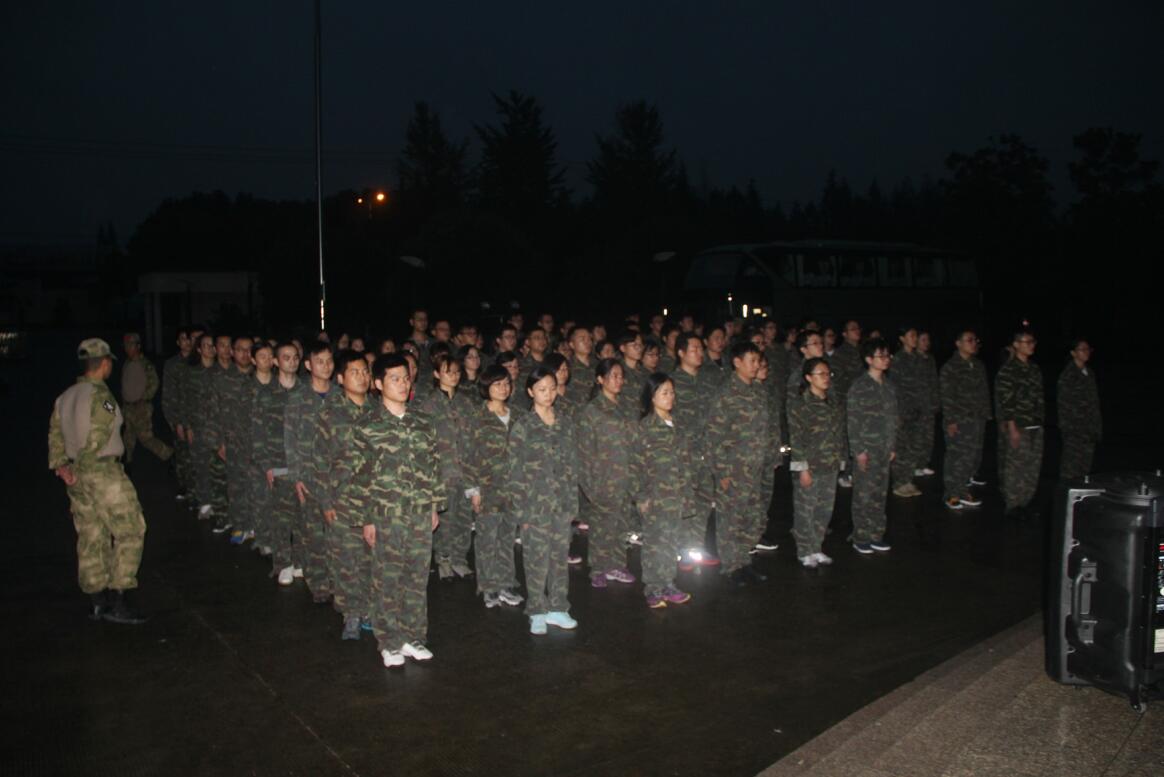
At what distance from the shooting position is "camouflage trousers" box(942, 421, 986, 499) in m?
10.2

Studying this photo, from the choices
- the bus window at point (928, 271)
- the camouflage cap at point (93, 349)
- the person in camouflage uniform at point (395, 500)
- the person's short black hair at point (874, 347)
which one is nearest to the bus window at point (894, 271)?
the bus window at point (928, 271)

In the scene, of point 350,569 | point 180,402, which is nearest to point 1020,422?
point 350,569

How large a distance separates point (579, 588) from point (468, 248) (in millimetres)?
30700

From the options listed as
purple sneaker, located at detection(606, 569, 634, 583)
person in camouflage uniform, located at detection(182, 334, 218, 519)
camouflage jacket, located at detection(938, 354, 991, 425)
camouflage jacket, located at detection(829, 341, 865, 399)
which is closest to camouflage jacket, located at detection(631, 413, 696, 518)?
purple sneaker, located at detection(606, 569, 634, 583)

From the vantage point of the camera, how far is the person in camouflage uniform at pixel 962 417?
1018cm

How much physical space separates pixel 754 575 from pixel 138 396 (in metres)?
7.90

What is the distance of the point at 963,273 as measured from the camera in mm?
31156

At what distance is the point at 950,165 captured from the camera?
137 ft

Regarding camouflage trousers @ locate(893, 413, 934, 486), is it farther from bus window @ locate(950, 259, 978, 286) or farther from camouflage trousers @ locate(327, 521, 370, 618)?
bus window @ locate(950, 259, 978, 286)

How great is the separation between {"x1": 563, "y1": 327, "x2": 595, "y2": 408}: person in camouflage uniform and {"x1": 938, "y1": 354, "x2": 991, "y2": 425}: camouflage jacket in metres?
3.76

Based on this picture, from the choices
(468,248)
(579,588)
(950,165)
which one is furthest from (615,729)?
(950,165)

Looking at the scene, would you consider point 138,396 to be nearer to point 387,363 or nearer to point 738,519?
point 387,363

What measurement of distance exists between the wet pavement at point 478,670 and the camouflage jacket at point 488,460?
2.64 ft

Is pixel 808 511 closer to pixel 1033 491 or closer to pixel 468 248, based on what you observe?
pixel 1033 491
